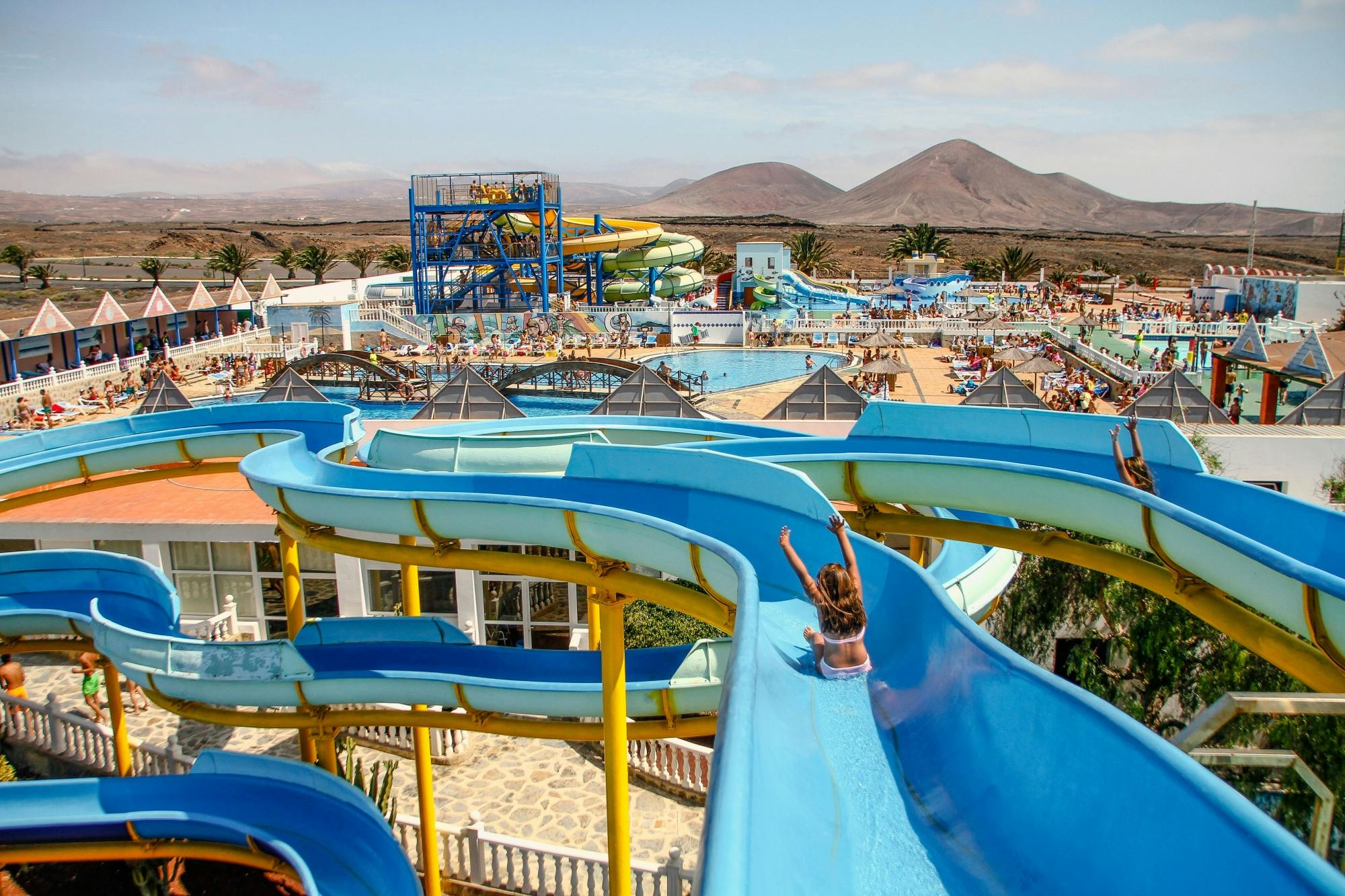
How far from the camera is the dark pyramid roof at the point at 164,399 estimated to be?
1750 cm

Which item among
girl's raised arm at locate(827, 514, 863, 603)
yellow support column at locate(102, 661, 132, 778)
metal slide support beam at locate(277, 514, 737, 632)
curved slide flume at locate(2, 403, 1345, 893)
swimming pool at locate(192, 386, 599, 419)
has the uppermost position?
girl's raised arm at locate(827, 514, 863, 603)

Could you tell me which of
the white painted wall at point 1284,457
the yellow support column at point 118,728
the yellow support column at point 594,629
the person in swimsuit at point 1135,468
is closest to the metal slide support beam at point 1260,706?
the person in swimsuit at point 1135,468

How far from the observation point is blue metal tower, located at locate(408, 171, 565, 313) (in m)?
43.5

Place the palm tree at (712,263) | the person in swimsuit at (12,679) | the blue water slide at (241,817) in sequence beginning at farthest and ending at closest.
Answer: the palm tree at (712,263)
the person in swimsuit at (12,679)
the blue water slide at (241,817)

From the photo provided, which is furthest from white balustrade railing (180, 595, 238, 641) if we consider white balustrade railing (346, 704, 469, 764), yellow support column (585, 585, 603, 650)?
yellow support column (585, 585, 603, 650)

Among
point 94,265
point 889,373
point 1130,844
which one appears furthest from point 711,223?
point 1130,844

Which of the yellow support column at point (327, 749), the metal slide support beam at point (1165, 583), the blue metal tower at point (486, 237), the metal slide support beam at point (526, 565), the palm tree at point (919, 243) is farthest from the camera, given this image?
the palm tree at point (919, 243)

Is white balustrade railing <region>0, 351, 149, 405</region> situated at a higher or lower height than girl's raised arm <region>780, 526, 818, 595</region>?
lower

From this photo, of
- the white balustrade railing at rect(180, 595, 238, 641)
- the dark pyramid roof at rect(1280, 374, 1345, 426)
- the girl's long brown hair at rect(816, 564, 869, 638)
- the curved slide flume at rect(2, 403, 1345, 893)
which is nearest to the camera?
the curved slide flume at rect(2, 403, 1345, 893)

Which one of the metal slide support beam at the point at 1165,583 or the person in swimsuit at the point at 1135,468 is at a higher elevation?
the person in swimsuit at the point at 1135,468

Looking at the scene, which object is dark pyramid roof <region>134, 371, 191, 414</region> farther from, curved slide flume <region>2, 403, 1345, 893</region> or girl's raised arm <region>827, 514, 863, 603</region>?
girl's raised arm <region>827, 514, 863, 603</region>

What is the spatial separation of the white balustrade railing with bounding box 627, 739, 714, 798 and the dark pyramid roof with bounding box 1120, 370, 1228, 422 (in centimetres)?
970

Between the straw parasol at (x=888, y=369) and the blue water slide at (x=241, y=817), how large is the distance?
70.8 ft

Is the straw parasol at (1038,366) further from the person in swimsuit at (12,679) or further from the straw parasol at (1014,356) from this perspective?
the person in swimsuit at (12,679)
